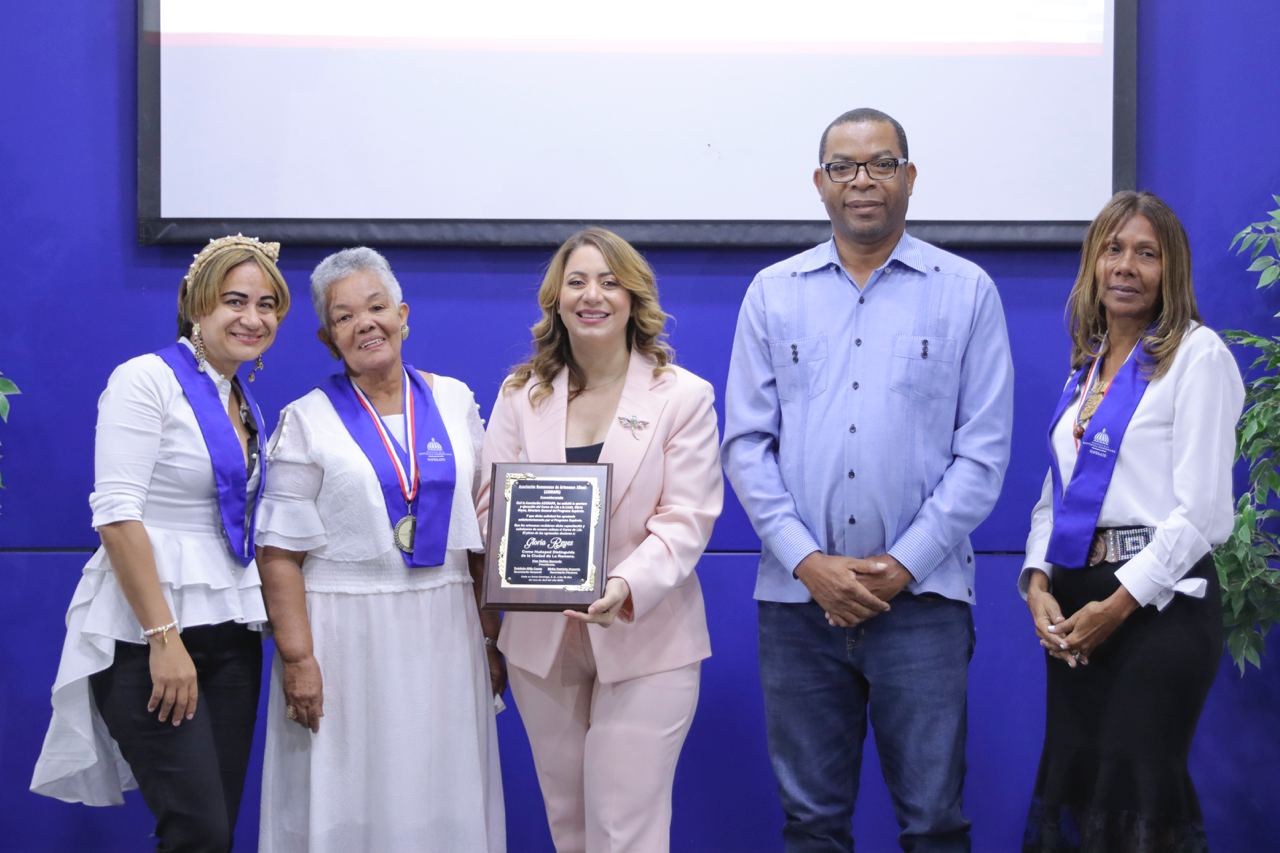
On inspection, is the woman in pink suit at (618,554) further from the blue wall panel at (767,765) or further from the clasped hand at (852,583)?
the blue wall panel at (767,765)

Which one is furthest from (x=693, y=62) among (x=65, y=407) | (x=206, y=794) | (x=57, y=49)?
(x=206, y=794)

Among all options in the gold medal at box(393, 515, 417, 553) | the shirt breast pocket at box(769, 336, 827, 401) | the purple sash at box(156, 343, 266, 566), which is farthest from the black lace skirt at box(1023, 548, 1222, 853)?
the purple sash at box(156, 343, 266, 566)

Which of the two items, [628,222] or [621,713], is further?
[628,222]

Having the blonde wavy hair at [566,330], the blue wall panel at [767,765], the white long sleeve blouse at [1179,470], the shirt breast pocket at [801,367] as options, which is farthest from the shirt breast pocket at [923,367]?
the blue wall panel at [767,765]

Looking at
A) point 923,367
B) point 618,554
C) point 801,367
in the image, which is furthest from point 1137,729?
point 618,554

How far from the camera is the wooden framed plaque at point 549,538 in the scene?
7.91ft

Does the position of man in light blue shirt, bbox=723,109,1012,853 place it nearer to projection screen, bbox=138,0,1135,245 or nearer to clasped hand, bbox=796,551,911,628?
clasped hand, bbox=796,551,911,628

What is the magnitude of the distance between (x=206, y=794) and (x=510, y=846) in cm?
145

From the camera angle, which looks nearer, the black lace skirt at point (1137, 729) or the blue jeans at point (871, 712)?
the black lace skirt at point (1137, 729)

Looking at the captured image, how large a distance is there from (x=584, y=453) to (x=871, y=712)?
2.66 feet

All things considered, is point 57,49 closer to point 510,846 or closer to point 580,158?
point 580,158

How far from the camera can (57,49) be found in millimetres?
3559

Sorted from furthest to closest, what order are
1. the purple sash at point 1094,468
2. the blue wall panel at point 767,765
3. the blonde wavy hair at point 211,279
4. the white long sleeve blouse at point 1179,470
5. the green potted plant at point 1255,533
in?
the blue wall panel at point 767,765
the green potted plant at point 1255,533
the blonde wavy hair at point 211,279
the purple sash at point 1094,468
the white long sleeve blouse at point 1179,470

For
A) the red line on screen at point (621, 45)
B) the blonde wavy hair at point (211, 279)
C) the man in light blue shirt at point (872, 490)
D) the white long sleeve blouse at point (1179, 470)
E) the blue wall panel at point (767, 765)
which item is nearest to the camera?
the white long sleeve blouse at point (1179, 470)
